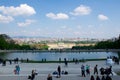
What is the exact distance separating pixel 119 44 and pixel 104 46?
25.8 metres

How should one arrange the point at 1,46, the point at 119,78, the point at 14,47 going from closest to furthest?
the point at 119,78 < the point at 1,46 < the point at 14,47

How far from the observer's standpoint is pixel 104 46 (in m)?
160

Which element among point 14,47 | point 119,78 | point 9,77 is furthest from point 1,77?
point 14,47

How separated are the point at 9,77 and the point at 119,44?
361 feet

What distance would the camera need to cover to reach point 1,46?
134250 mm

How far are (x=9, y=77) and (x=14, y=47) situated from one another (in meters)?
130

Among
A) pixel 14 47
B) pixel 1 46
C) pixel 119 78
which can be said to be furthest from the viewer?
pixel 14 47

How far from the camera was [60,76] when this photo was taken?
27594 millimetres

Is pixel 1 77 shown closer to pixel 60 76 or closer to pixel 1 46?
pixel 60 76

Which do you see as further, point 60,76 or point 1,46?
point 1,46

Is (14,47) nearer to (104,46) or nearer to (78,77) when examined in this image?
(104,46)

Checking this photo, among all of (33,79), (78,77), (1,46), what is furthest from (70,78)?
(1,46)

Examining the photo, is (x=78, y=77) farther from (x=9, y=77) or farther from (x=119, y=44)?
(x=119, y=44)

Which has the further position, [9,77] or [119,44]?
[119,44]
